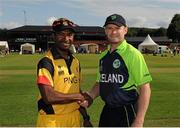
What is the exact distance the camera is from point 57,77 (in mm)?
4695

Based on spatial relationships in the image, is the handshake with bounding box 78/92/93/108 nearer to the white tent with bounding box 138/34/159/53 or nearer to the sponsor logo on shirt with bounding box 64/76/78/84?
the sponsor logo on shirt with bounding box 64/76/78/84

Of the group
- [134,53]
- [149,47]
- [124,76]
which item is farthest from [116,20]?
[149,47]

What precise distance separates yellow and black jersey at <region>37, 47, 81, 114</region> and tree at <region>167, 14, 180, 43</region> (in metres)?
160

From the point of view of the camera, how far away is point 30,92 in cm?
1831

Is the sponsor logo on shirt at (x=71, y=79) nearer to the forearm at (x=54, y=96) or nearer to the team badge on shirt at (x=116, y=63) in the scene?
the forearm at (x=54, y=96)

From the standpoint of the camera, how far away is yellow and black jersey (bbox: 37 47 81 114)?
4613mm

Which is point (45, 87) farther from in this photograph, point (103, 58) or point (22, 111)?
point (22, 111)

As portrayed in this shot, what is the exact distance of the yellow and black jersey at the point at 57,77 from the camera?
15.1 ft

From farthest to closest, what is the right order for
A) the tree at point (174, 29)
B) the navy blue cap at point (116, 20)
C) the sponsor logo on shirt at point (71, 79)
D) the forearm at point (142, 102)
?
the tree at point (174, 29), the sponsor logo on shirt at point (71, 79), the navy blue cap at point (116, 20), the forearm at point (142, 102)

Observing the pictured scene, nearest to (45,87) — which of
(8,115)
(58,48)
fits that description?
(58,48)

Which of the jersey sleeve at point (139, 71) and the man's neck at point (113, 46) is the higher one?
the man's neck at point (113, 46)

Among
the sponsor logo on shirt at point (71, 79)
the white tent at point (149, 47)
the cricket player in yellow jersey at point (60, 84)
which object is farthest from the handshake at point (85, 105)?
the white tent at point (149, 47)

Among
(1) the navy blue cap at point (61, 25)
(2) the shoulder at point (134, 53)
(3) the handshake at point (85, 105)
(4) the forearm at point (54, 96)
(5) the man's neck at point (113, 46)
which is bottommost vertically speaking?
(3) the handshake at point (85, 105)

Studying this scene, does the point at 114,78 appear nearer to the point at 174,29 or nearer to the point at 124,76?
the point at 124,76
